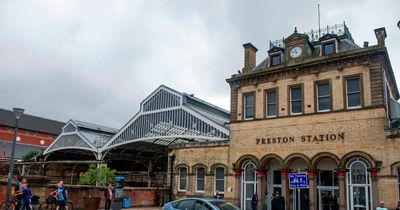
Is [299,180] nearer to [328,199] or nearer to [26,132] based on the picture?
[328,199]

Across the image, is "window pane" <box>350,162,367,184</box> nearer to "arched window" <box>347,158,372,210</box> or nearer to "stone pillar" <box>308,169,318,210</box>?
"arched window" <box>347,158,372,210</box>

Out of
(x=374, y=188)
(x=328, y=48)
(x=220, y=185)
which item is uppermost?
(x=328, y=48)

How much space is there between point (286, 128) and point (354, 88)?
14.7ft

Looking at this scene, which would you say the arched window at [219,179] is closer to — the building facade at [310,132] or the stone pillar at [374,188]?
the building facade at [310,132]

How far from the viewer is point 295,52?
23.3 meters

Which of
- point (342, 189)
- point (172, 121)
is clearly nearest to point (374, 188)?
point (342, 189)

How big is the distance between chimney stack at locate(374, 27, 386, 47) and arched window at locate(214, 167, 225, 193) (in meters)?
12.4

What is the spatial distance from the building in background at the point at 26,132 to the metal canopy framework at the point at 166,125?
124 ft

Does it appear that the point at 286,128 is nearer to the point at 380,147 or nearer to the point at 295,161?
the point at 295,161

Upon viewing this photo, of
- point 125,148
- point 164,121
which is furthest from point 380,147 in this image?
point 125,148

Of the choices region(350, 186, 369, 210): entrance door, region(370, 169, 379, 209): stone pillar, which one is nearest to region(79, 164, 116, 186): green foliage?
region(350, 186, 369, 210): entrance door

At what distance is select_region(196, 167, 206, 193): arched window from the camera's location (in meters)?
26.0

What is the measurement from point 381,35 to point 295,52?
16.5ft

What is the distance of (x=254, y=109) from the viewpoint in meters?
24.4
